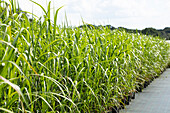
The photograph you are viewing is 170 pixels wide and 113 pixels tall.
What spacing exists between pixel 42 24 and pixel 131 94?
92.9 inches

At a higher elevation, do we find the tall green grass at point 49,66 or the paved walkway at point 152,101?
the tall green grass at point 49,66

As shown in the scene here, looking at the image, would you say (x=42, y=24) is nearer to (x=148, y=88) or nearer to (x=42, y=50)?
(x=42, y=50)

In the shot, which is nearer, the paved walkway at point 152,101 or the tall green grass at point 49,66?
the tall green grass at point 49,66

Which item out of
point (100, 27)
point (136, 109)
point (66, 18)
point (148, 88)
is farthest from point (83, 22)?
point (148, 88)

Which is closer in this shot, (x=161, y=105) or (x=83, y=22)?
(x=83, y=22)

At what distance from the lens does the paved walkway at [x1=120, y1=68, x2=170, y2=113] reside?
3.79 meters

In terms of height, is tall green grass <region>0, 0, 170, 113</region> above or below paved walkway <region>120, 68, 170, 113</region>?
above

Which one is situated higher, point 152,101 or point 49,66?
point 49,66

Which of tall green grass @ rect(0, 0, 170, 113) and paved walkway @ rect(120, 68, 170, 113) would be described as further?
paved walkway @ rect(120, 68, 170, 113)

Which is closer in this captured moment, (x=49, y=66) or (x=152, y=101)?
(x=49, y=66)

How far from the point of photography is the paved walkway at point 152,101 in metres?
3.79

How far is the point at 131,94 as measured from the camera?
4.15 metres

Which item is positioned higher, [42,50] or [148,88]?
[42,50]

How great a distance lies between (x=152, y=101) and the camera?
4316 mm
